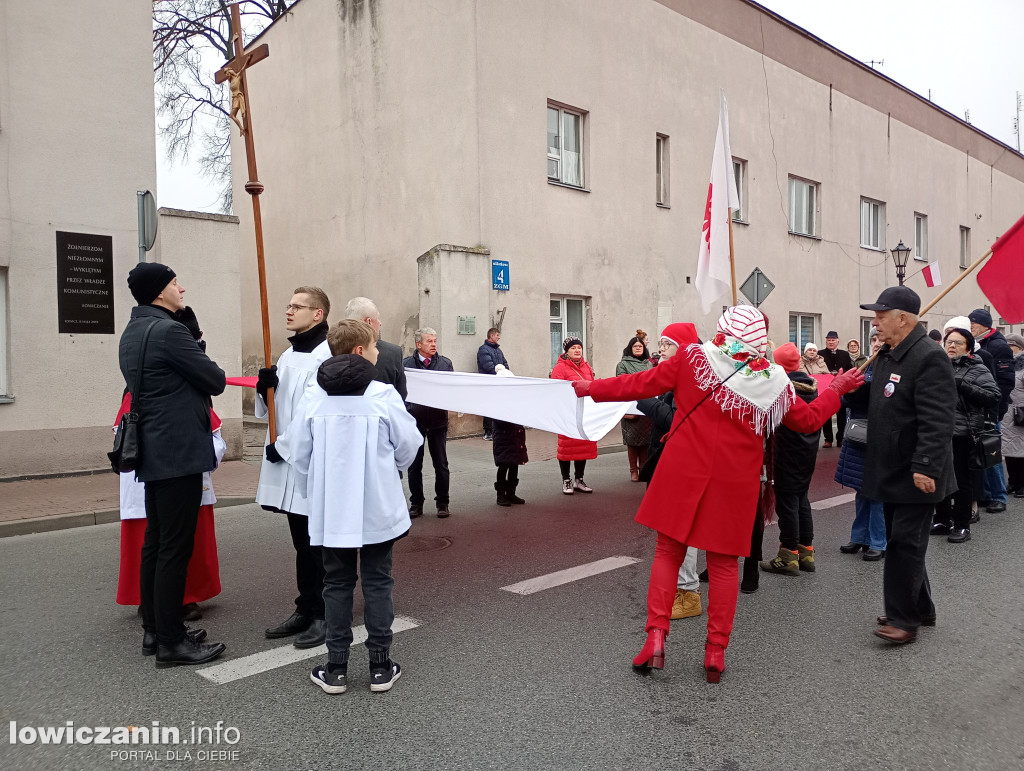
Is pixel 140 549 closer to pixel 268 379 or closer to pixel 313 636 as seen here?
pixel 313 636

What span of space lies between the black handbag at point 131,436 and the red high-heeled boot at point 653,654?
276 centimetres

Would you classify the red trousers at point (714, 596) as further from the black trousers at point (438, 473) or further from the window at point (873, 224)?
the window at point (873, 224)

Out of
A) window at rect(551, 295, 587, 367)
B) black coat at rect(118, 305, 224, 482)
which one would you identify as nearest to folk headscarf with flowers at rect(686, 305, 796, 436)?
black coat at rect(118, 305, 224, 482)

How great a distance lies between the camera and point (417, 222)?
16.0m

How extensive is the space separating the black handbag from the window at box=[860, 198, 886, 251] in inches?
1023

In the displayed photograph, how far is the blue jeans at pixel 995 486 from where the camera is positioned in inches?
335

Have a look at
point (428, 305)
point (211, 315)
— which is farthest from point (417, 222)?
point (211, 315)

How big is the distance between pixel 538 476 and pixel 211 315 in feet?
17.4

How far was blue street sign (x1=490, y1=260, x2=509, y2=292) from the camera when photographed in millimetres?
15391

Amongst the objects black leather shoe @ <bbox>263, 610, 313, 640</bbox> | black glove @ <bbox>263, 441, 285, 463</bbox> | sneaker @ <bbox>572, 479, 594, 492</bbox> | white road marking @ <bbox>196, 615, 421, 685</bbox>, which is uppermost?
black glove @ <bbox>263, 441, 285, 463</bbox>

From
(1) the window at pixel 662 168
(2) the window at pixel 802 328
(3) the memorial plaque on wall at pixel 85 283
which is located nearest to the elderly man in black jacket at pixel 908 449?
(3) the memorial plaque on wall at pixel 85 283

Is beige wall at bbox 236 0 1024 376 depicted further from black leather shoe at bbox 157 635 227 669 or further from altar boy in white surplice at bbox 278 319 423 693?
altar boy in white surplice at bbox 278 319 423 693

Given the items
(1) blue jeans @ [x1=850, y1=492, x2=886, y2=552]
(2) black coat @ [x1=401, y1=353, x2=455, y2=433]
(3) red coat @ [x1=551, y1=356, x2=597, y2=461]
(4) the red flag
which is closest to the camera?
(4) the red flag

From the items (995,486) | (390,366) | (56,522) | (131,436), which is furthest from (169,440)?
(995,486)
